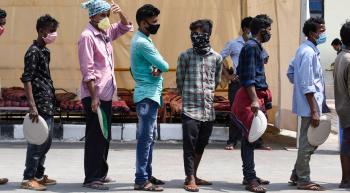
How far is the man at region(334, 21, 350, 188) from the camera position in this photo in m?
6.91

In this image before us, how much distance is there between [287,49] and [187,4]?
8.31 ft

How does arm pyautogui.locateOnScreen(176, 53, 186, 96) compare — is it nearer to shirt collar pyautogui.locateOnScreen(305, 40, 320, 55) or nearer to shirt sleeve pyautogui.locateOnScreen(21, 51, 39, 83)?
shirt collar pyautogui.locateOnScreen(305, 40, 320, 55)

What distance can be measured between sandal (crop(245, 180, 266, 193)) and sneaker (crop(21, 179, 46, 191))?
6.38ft

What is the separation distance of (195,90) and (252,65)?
0.59m

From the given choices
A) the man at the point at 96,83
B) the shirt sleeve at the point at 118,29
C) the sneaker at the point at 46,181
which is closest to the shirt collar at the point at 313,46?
the shirt sleeve at the point at 118,29

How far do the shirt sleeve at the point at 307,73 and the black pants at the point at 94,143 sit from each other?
1857 millimetres

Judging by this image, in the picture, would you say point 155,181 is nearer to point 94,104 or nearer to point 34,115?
point 94,104

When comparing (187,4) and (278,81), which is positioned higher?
(187,4)

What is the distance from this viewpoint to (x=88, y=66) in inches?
250

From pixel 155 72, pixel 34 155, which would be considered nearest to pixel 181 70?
pixel 155 72

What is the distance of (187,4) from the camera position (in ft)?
40.4

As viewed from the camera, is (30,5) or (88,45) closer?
(88,45)

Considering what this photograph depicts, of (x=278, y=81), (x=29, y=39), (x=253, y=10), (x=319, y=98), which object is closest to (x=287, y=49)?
(x=278, y=81)

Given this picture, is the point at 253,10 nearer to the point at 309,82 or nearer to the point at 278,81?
the point at 278,81
